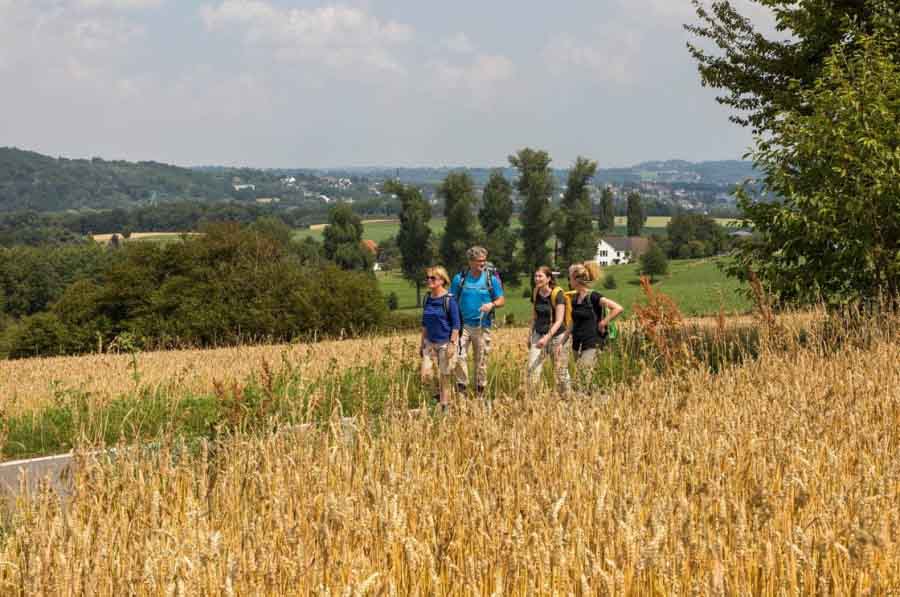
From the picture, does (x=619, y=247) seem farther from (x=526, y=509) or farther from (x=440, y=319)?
(x=526, y=509)

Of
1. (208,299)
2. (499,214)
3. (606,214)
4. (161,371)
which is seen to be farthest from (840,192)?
(606,214)

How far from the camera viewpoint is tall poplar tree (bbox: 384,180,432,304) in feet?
323

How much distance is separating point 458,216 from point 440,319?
83.8 metres

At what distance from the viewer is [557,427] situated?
5.62 m

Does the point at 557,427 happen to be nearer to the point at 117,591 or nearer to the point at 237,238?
the point at 117,591

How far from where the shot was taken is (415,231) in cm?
9919

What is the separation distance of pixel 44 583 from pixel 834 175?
40.6 feet

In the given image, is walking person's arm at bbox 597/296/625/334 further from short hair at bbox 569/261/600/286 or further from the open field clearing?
the open field clearing

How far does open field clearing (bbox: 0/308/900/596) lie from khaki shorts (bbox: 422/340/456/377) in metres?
4.00

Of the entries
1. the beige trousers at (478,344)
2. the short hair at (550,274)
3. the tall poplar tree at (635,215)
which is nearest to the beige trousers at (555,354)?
the short hair at (550,274)

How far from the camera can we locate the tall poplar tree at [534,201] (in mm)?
90188

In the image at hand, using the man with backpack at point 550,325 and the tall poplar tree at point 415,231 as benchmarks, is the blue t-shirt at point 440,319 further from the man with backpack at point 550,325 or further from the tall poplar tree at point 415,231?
the tall poplar tree at point 415,231

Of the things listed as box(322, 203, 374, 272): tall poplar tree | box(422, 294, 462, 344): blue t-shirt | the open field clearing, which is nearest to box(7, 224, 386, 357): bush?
box(422, 294, 462, 344): blue t-shirt

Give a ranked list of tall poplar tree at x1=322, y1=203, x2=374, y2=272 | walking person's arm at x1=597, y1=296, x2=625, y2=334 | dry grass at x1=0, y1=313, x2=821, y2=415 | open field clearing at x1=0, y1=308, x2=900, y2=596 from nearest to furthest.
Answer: open field clearing at x1=0, y1=308, x2=900, y2=596 < walking person's arm at x1=597, y1=296, x2=625, y2=334 < dry grass at x1=0, y1=313, x2=821, y2=415 < tall poplar tree at x1=322, y1=203, x2=374, y2=272
